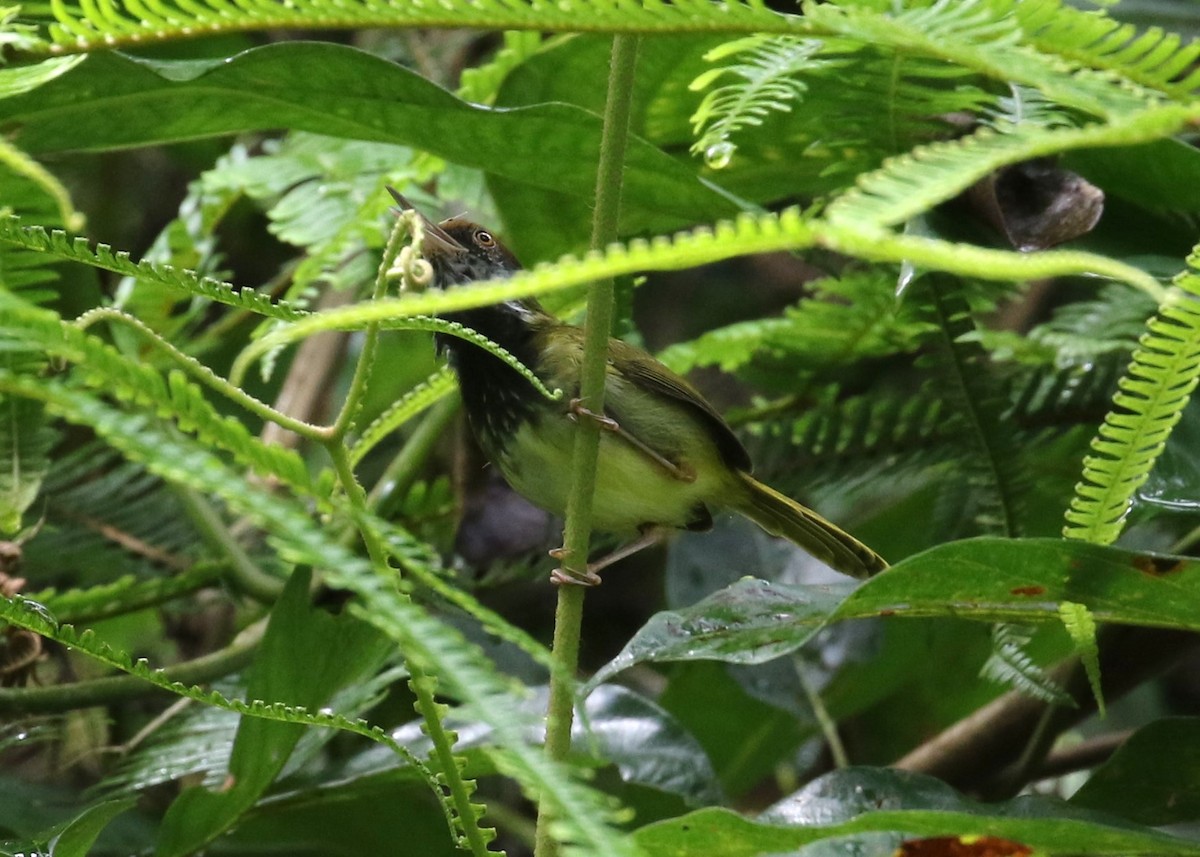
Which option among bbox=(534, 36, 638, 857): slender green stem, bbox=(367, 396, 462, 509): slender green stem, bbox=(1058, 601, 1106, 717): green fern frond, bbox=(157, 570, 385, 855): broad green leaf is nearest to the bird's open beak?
bbox=(367, 396, 462, 509): slender green stem

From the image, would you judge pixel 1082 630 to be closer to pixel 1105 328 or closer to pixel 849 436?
pixel 1105 328

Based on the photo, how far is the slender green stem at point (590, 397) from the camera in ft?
3.79

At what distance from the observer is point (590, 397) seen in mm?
1297

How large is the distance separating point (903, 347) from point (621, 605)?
1.42 m

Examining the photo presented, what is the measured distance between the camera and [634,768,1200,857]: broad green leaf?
107cm

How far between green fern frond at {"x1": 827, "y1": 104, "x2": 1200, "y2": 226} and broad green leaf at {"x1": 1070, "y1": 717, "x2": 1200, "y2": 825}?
1.09 meters

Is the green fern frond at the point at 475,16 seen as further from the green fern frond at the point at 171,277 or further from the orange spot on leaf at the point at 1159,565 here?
the orange spot on leaf at the point at 1159,565

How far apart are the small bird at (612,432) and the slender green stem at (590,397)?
90 cm

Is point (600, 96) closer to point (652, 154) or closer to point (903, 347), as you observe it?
point (652, 154)

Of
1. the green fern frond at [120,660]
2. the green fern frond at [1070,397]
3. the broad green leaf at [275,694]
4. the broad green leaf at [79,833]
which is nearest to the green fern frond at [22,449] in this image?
the broad green leaf at [275,694]

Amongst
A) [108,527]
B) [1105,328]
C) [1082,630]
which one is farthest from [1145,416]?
[108,527]

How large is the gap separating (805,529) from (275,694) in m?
1.13

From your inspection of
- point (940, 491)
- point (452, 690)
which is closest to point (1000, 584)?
point (452, 690)

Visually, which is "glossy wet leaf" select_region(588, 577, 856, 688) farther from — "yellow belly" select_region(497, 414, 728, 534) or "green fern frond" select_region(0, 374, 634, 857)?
"yellow belly" select_region(497, 414, 728, 534)
